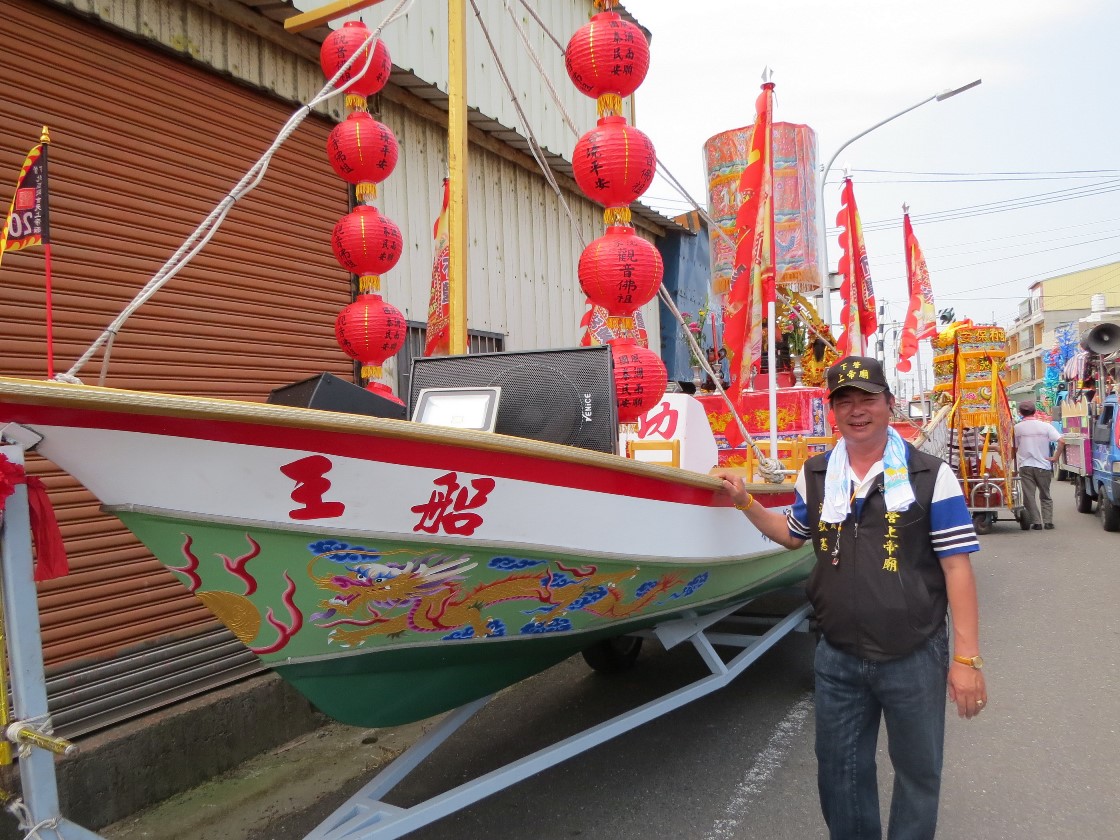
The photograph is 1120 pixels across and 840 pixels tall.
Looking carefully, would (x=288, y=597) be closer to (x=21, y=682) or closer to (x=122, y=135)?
(x=21, y=682)

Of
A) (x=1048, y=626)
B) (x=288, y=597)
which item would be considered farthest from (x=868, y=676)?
(x=1048, y=626)

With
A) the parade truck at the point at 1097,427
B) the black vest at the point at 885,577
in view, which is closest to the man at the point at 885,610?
the black vest at the point at 885,577

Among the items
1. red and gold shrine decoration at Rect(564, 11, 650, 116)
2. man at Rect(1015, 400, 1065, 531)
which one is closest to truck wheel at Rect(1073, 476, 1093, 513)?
man at Rect(1015, 400, 1065, 531)

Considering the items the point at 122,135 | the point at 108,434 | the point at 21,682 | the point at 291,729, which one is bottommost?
the point at 291,729

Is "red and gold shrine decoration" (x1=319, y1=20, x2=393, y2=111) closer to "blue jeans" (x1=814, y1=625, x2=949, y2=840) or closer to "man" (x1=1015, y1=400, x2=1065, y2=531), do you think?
"blue jeans" (x1=814, y1=625, x2=949, y2=840)

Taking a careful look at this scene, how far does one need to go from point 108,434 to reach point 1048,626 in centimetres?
598

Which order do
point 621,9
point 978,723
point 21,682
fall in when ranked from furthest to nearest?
point 621,9 < point 978,723 < point 21,682

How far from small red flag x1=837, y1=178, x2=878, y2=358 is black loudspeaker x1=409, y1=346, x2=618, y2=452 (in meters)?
4.48

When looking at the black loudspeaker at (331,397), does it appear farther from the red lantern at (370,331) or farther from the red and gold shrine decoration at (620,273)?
the red and gold shrine decoration at (620,273)

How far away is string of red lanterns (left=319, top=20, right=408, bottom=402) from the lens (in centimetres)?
400

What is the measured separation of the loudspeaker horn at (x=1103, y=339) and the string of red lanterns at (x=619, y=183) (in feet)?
31.6

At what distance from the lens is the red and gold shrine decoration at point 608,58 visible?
339cm

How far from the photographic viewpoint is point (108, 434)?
5.93 feet

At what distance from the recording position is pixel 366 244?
4.03 metres
